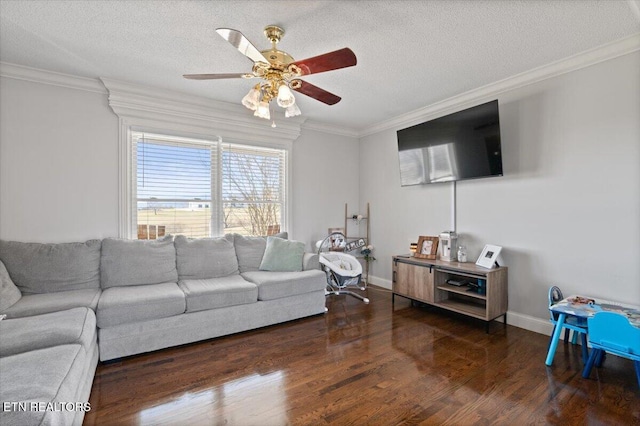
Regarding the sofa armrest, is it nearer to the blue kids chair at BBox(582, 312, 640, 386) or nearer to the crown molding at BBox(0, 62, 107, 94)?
the blue kids chair at BBox(582, 312, 640, 386)

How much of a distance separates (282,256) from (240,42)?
7.87 ft

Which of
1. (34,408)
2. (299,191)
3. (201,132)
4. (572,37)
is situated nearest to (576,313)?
(572,37)

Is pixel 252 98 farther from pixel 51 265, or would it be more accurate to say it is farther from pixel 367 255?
pixel 367 255

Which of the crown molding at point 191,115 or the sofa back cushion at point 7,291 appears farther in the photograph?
the crown molding at point 191,115

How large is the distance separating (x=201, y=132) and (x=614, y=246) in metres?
4.48

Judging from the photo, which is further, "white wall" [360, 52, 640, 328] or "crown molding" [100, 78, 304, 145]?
"crown molding" [100, 78, 304, 145]

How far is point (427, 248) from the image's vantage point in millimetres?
3748

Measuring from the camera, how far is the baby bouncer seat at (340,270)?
3.77 meters

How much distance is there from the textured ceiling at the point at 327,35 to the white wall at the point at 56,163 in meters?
0.34

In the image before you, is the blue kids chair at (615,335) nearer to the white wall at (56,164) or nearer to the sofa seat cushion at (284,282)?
the sofa seat cushion at (284,282)

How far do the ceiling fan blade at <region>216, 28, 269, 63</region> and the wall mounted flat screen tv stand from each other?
7.53ft

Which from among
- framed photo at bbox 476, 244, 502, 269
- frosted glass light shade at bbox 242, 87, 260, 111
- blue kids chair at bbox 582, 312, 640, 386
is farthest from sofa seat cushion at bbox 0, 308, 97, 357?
framed photo at bbox 476, 244, 502, 269

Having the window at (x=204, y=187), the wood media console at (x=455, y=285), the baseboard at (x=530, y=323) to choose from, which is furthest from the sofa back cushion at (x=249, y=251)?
the baseboard at (x=530, y=323)

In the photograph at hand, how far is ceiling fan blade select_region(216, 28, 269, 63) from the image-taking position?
1.65 m
